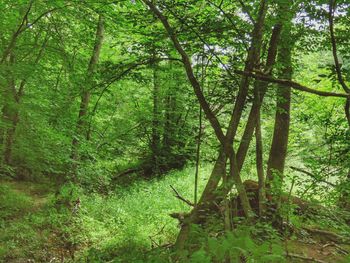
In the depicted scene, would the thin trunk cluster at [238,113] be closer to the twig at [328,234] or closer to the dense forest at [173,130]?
the dense forest at [173,130]

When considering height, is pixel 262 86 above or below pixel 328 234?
above

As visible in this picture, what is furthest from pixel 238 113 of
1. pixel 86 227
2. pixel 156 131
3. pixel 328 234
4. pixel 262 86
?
pixel 156 131

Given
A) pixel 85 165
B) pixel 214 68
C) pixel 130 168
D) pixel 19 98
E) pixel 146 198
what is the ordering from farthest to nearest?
pixel 130 168 < pixel 146 198 < pixel 85 165 < pixel 19 98 < pixel 214 68

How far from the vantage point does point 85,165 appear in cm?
923

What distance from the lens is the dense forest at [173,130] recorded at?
374 cm

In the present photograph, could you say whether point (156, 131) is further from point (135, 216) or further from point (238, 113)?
point (238, 113)

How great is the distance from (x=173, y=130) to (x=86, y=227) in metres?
6.48

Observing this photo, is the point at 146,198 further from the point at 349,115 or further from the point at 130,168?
the point at 349,115

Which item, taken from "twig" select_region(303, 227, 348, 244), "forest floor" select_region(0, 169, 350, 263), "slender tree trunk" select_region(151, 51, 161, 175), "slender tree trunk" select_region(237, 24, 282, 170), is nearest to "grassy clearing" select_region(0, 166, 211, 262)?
"forest floor" select_region(0, 169, 350, 263)

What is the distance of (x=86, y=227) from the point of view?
8633mm

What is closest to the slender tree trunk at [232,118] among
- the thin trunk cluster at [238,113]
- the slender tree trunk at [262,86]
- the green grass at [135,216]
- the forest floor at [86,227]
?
the thin trunk cluster at [238,113]

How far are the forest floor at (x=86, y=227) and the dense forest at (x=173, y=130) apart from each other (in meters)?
0.04

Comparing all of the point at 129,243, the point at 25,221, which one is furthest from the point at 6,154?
the point at 129,243

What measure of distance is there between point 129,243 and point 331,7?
598 cm
